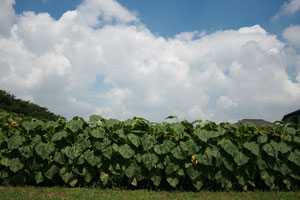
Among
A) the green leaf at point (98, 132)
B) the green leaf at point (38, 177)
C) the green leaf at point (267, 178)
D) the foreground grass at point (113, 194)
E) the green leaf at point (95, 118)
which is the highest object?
the green leaf at point (95, 118)

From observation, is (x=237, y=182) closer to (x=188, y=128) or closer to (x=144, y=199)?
(x=188, y=128)

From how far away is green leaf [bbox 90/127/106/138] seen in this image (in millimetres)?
4273

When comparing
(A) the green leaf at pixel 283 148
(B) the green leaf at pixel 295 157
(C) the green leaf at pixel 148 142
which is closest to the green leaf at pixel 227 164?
(A) the green leaf at pixel 283 148

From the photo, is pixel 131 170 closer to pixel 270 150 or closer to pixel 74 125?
pixel 74 125

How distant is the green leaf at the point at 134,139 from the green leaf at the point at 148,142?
90mm

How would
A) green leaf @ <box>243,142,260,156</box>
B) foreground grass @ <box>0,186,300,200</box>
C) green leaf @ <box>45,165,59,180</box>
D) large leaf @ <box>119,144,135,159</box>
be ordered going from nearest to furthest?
foreground grass @ <box>0,186,300,200</box>, large leaf @ <box>119,144,135,159</box>, green leaf @ <box>243,142,260,156</box>, green leaf @ <box>45,165,59,180</box>

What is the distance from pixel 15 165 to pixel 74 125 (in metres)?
1.34

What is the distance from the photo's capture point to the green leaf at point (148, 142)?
426 cm

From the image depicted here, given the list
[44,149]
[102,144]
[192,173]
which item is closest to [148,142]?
[102,144]

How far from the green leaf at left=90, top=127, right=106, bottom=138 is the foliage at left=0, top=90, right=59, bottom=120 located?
17.0m

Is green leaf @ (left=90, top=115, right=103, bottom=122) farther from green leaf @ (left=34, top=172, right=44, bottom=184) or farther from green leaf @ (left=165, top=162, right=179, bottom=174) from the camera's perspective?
green leaf @ (left=165, top=162, right=179, bottom=174)

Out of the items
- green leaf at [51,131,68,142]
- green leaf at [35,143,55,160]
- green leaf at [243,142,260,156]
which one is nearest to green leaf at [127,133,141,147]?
green leaf at [51,131,68,142]

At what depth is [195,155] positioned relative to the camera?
4.27 m

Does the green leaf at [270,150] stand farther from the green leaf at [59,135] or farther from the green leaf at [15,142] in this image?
the green leaf at [15,142]
